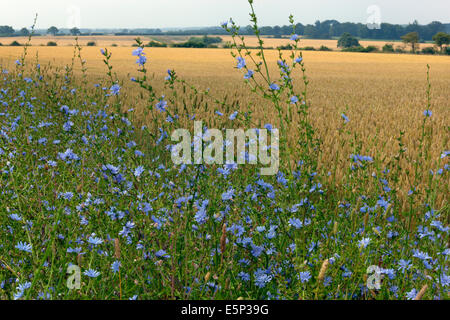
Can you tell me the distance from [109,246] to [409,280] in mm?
1602

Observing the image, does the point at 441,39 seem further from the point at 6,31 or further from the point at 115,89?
the point at 6,31

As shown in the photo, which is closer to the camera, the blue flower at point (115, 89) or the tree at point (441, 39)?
the blue flower at point (115, 89)

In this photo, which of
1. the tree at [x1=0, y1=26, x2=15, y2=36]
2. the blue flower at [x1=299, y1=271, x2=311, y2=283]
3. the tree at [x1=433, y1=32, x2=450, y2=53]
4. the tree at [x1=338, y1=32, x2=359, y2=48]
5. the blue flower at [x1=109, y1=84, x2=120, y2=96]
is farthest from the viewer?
the tree at [x1=338, y1=32, x2=359, y2=48]

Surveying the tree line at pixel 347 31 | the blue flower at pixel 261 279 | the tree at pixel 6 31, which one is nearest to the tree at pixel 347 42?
the tree line at pixel 347 31

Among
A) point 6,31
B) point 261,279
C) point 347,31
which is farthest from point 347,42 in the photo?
point 261,279

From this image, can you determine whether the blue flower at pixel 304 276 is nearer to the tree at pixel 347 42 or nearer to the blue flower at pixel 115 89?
the blue flower at pixel 115 89

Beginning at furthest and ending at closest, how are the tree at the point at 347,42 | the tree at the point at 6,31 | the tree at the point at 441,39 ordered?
the tree at the point at 347,42, the tree at the point at 6,31, the tree at the point at 441,39

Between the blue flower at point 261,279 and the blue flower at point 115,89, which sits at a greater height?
the blue flower at point 115,89

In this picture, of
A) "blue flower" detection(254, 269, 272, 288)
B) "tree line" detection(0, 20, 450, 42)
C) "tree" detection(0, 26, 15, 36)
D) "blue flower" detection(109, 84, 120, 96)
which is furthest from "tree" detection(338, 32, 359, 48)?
"blue flower" detection(254, 269, 272, 288)

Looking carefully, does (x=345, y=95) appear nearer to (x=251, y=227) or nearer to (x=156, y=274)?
(x=251, y=227)

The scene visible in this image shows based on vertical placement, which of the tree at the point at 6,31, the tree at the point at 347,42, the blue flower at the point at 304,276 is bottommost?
the blue flower at the point at 304,276

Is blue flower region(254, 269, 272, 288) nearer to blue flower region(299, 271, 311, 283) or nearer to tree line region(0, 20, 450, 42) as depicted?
blue flower region(299, 271, 311, 283)

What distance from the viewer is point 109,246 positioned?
7.38 ft
